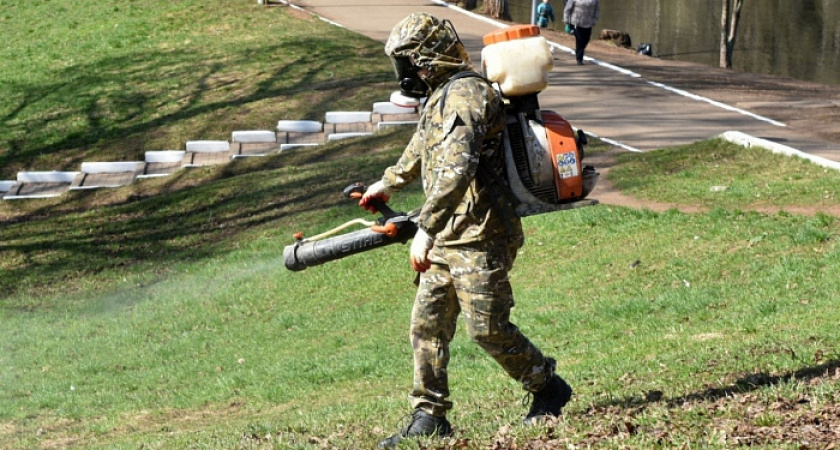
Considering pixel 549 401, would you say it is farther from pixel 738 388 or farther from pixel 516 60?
pixel 516 60

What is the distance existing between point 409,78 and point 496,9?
22924 mm

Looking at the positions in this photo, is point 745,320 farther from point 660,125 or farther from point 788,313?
point 660,125

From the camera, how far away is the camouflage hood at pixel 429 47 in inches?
199

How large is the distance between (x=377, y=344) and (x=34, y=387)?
314cm

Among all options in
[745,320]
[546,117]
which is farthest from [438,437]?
[745,320]

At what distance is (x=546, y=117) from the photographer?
17.2 ft

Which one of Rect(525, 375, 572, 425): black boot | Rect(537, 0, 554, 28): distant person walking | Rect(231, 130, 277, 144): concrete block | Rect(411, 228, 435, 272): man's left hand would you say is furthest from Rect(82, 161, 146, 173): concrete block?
Rect(411, 228, 435, 272): man's left hand

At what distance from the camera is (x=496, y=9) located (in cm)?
2755

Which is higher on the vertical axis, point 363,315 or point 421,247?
point 421,247

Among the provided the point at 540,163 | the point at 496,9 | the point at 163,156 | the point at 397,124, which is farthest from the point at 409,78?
the point at 496,9

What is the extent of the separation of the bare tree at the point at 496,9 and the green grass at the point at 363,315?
10441 mm

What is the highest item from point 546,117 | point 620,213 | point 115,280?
point 546,117

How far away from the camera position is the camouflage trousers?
5.02 meters

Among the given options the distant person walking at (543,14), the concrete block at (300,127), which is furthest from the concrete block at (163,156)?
the distant person walking at (543,14)
